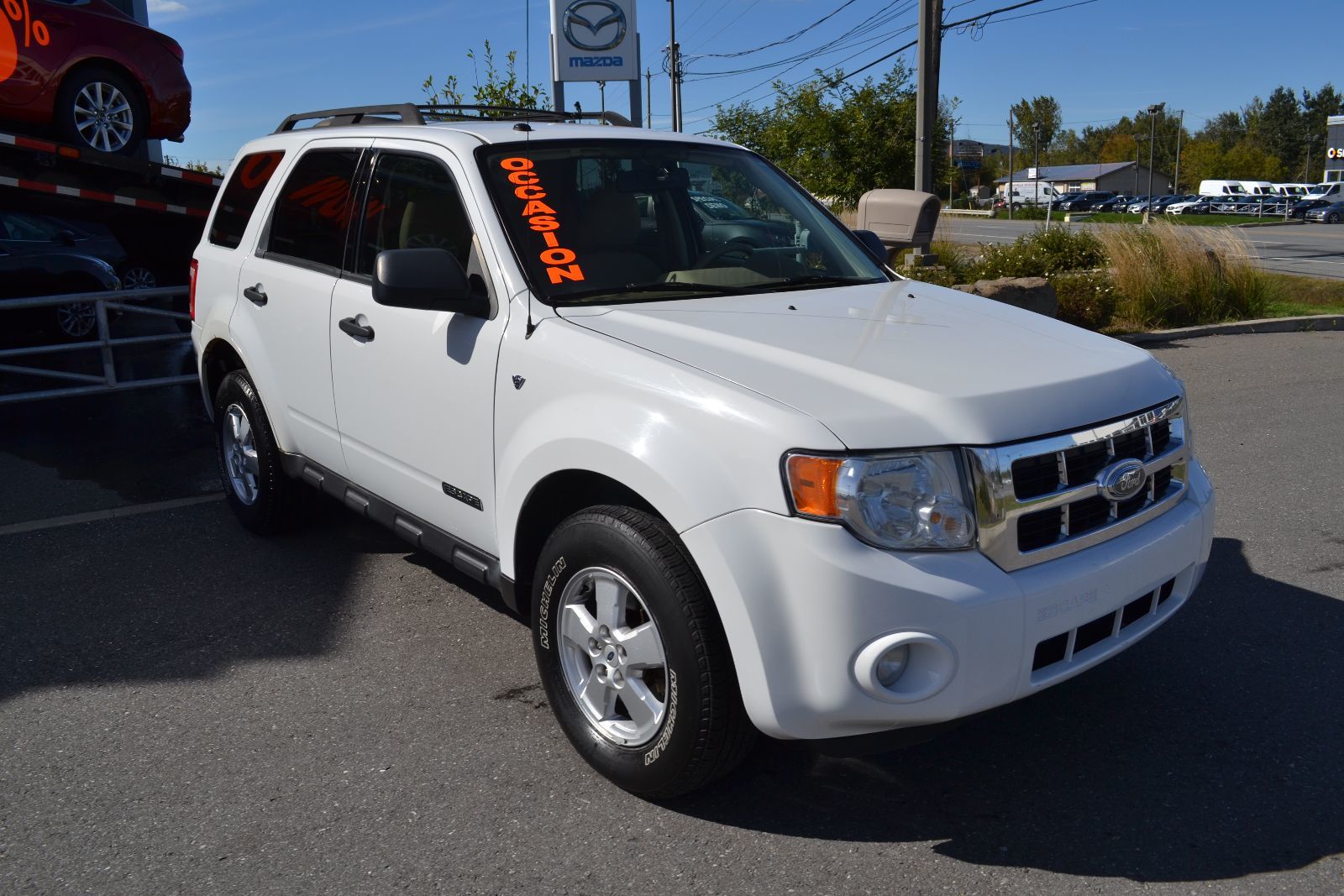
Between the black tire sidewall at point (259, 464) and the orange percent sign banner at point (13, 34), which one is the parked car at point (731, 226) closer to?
the black tire sidewall at point (259, 464)

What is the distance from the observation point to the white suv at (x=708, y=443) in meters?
2.69

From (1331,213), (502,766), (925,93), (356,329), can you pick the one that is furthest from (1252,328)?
(1331,213)

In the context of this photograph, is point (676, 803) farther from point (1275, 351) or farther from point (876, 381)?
point (1275, 351)

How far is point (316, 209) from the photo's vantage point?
15.8 feet

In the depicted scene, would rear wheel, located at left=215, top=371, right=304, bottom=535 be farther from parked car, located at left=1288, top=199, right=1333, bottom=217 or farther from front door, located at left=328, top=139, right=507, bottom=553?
parked car, located at left=1288, top=199, right=1333, bottom=217

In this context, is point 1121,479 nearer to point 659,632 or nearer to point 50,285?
point 659,632

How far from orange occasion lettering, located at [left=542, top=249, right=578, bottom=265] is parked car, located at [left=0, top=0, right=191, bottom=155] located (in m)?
7.58

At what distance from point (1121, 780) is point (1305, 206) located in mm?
64705

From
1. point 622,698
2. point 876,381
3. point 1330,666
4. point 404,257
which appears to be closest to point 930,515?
point 876,381

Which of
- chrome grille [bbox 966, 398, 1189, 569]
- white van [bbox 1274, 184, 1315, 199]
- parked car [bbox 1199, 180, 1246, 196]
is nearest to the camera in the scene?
chrome grille [bbox 966, 398, 1189, 569]

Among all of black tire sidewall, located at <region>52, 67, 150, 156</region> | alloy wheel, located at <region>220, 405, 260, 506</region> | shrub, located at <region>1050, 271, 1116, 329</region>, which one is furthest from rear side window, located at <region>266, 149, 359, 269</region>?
shrub, located at <region>1050, 271, 1116, 329</region>

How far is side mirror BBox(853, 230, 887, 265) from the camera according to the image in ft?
15.5

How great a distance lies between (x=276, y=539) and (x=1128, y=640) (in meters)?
4.12

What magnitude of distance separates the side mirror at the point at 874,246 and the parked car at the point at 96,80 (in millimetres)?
7570
